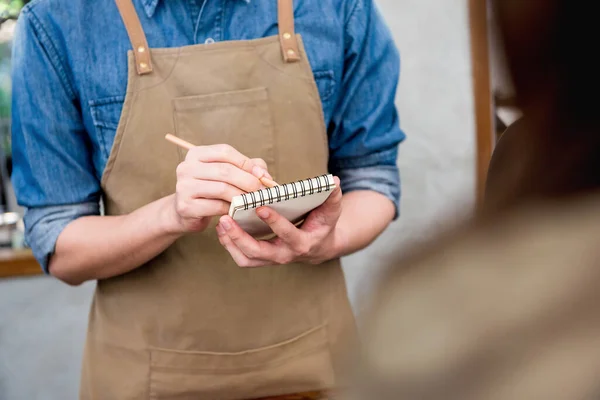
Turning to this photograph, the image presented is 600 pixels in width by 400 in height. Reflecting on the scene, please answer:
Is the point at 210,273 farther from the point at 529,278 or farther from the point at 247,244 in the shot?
the point at 529,278

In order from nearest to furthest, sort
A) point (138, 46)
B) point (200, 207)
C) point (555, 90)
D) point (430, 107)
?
1. point (555, 90)
2. point (200, 207)
3. point (138, 46)
4. point (430, 107)

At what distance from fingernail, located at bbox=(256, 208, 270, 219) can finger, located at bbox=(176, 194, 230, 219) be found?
0.32 feet

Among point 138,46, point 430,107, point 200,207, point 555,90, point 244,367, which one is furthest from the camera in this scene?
point 430,107

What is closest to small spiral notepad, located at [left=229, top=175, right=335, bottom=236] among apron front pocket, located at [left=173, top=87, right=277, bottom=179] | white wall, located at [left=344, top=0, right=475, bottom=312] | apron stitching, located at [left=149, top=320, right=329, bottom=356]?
apron front pocket, located at [left=173, top=87, right=277, bottom=179]

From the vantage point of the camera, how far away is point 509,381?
0.30 m

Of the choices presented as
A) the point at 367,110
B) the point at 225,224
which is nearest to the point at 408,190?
the point at 367,110

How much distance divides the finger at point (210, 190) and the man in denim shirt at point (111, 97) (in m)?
0.06

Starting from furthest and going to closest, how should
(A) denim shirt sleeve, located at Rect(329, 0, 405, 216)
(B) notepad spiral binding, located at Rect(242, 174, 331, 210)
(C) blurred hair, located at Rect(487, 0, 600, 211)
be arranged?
(A) denim shirt sleeve, located at Rect(329, 0, 405, 216) → (B) notepad spiral binding, located at Rect(242, 174, 331, 210) → (C) blurred hair, located at Rect(487, 0, 600, 211)

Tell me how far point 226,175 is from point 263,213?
0.30 ft

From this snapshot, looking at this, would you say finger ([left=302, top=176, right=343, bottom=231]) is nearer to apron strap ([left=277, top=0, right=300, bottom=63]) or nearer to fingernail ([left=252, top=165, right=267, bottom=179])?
fingernail ([left=252, top=165, right=267, bottom=179])

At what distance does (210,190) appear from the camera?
0.89 m

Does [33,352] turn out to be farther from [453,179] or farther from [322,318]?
[453,179]

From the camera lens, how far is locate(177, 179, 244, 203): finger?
884 millimetres

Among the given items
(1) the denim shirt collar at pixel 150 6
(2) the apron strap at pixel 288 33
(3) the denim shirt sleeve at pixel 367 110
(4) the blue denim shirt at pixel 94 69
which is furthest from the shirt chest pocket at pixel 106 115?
(3) the denim shirt sleeve at pixel 367 110
